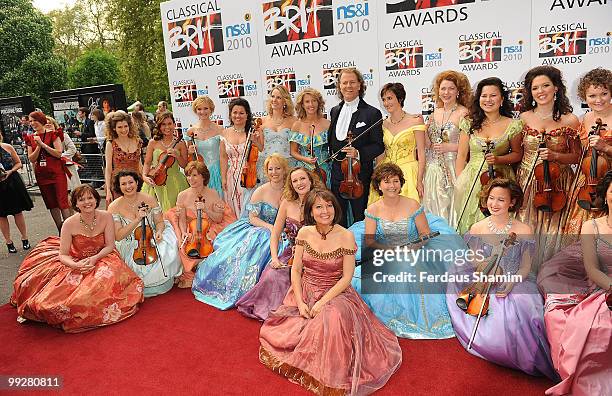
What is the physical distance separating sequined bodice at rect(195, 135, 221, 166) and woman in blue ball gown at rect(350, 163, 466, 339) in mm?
2339

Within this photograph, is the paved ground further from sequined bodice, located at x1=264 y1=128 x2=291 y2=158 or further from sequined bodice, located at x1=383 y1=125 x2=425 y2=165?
sequined bodice, located at x1=383 y1=125 x2=425 y2=165

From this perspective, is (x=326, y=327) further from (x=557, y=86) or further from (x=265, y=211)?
(x=557, y=86)

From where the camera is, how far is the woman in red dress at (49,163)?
20.4ft

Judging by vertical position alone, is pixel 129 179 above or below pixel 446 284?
above

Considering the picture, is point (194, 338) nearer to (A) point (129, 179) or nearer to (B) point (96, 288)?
(B) point (96, 288)

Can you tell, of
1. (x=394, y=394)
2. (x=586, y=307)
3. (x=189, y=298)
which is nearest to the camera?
(x=586, y=307)

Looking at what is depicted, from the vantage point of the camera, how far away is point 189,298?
14.5 feet

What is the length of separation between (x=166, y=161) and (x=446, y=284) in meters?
3.31

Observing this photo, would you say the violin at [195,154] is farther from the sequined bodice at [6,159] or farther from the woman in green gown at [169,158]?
the sequined bodice at [6,159]

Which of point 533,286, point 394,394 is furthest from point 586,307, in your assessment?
point 394,394

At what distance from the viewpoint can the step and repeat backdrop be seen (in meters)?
4.72

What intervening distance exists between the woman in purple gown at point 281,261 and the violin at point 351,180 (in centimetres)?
60

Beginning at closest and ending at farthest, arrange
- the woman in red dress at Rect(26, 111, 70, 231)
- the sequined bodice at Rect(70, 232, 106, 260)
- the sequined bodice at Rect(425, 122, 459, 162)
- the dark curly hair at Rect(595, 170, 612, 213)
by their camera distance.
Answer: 1. the dark curly hair at Rect(595, 170, 612, 213)
2. the sequined bodice at Rect(70, 232, 106, 260)
3. the sequined bodice at Rect(425, 122, 459, 162)
4. the woman in red dress at Rect(26, 111, 70, 231)

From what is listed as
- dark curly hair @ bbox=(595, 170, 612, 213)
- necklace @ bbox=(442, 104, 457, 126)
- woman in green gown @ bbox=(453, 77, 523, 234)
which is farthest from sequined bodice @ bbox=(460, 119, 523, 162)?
dark curly hair @ bbox=(595, 170, 612, 213)
